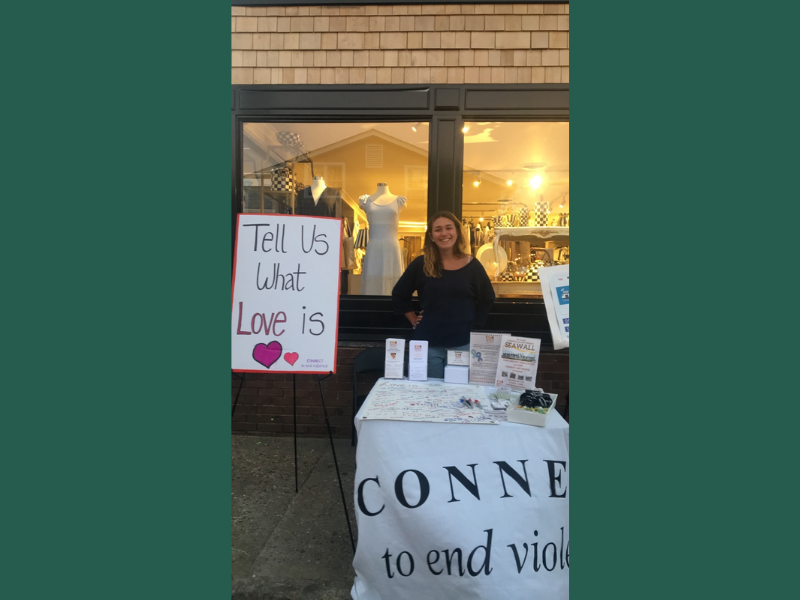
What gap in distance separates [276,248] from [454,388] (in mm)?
1169

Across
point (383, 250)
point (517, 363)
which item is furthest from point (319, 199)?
point (517, 363)

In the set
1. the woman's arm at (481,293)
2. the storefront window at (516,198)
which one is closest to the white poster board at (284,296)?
the woman's arm at (481,293)

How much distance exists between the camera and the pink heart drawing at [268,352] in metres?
2.35

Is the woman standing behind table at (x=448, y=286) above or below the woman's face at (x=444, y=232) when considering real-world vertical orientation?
below

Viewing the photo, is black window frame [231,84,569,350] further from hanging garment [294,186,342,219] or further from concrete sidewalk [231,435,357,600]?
concrete sidewalk [231,435,357,600]

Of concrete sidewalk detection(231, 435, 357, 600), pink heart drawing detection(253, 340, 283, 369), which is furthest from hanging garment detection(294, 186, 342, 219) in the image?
pink heart drawing detection(253, 340, 283, 369)

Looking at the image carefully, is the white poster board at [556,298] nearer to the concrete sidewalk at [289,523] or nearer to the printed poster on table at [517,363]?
the printed poster on table at [517,363]

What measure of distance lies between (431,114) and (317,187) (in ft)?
4.10

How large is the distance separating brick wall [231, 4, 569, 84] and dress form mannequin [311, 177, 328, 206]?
0.85 metres

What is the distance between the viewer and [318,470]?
367cm

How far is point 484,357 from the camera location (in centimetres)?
271

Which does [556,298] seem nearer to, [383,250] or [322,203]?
[383,250]

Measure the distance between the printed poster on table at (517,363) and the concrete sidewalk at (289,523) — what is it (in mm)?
1224

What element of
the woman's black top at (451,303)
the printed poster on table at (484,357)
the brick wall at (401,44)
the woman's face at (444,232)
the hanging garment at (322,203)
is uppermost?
the brick wall at (401,44)
